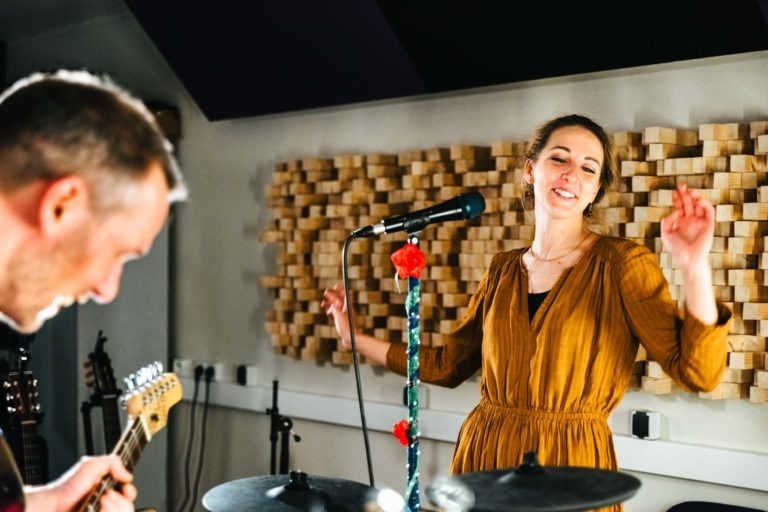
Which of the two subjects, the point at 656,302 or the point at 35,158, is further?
the point at 656,302

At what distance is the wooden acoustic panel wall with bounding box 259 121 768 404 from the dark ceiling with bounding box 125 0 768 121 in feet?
0.88

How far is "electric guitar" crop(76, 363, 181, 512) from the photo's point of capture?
220 centimetres

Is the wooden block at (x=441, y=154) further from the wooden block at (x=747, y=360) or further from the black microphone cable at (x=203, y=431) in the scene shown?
the black microphone cable at (x=203, y=431)

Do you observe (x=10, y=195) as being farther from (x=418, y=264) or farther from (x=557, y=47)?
(x=557, y=47)

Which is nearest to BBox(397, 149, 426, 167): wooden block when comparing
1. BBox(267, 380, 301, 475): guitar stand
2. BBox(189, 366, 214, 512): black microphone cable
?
BBox(267, 380, 301, 475): guitar stand

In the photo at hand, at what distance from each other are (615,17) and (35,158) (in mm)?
2399

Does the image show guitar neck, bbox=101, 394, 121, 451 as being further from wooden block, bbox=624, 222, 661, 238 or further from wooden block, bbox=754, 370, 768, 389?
wooden block, bbox=754, 370, 768, 389

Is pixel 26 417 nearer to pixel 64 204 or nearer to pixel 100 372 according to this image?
pixel 100 372

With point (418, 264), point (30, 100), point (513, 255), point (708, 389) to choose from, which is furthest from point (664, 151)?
point (30, 100)

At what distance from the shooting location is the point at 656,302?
2455 mm

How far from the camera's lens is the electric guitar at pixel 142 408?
2199 millimetres

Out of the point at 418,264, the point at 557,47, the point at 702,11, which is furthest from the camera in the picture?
the point at 557,47

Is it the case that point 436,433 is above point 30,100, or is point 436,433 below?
below

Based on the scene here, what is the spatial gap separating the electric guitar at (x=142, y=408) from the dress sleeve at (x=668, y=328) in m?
1.16
